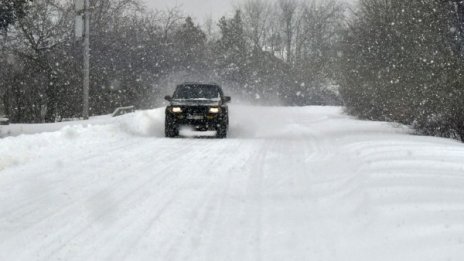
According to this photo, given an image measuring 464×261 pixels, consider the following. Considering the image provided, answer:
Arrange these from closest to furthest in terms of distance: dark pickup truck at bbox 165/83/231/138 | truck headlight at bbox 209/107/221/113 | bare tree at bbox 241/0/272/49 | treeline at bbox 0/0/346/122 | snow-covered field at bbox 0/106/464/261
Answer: snow-covered field at bbox 0/106/464/261, dark pickup truck at bbox 165/83/231/138, truck headlight at bbox 209/107/221/113, treeline at bbox 0/0/346/122, bare tree at bbox 241/0/272/49

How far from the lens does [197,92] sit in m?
19.2

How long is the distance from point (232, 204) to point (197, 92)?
12077 mm

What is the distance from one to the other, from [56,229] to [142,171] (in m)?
4.15

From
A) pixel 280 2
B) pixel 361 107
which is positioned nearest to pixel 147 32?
pixel 361 107

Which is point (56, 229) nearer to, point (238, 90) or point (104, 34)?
point (104, 34)

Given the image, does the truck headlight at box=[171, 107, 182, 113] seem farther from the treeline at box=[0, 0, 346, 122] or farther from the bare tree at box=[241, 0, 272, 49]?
the bare tree at box=[241, 0, 272, 49]

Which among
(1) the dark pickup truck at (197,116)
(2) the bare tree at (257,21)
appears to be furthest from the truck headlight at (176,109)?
(2) the bare tree at (257,21)

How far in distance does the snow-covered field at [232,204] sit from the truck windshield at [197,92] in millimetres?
6127

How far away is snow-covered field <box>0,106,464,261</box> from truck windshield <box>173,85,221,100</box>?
6.13 metres

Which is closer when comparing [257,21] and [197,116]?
[197,116]

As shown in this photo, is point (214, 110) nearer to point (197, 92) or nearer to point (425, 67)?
point (197, 92)

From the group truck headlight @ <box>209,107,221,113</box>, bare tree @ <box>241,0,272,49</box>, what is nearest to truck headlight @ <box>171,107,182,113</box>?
truck headlight @ <box>209,107,221,113</box>

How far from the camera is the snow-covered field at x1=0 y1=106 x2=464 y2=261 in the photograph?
5.32 m

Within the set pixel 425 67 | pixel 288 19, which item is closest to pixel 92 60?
pixel 425 67
